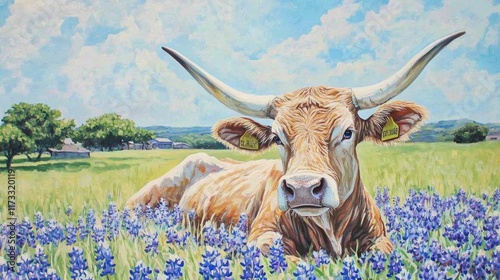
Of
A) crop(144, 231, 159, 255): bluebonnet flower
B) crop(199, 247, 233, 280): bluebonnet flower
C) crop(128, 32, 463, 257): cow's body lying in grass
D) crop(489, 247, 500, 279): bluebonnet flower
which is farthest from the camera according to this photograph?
crop(144, 231, 159, 255): bluebonnet flower

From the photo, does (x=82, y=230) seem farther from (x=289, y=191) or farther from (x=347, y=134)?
(x=347, y=134)

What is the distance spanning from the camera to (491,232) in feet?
8.47

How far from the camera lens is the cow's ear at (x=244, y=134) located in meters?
2.85

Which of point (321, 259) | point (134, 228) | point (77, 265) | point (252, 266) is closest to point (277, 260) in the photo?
point (252, 266)

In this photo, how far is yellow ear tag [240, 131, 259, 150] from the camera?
288cm

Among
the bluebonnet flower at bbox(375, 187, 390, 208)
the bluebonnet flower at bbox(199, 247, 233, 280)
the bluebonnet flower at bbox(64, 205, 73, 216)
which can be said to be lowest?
the bluebonnet flower at bbox(199, 247, 233, 280)

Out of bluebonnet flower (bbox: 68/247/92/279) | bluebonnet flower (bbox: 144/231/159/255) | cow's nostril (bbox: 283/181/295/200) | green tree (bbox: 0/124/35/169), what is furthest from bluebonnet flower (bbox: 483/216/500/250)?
green tree (bbox: 0/124/35/169)

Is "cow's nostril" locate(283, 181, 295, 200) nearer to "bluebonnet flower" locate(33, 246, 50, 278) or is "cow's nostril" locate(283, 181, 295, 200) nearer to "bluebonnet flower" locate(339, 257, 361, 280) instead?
"bluebonnet flower" locate(339, 257, 361, 280)

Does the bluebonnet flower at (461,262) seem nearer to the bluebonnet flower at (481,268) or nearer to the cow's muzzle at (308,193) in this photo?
the bluebonnet flower at (481,268)

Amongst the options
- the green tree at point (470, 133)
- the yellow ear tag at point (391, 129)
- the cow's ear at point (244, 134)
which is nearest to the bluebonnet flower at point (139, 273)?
the cow's ear at point (244, 134)

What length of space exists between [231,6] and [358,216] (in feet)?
5.61

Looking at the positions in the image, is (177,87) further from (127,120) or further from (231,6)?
(231,6)

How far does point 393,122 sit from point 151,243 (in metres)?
1.48

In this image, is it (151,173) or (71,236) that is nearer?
(71,236)
